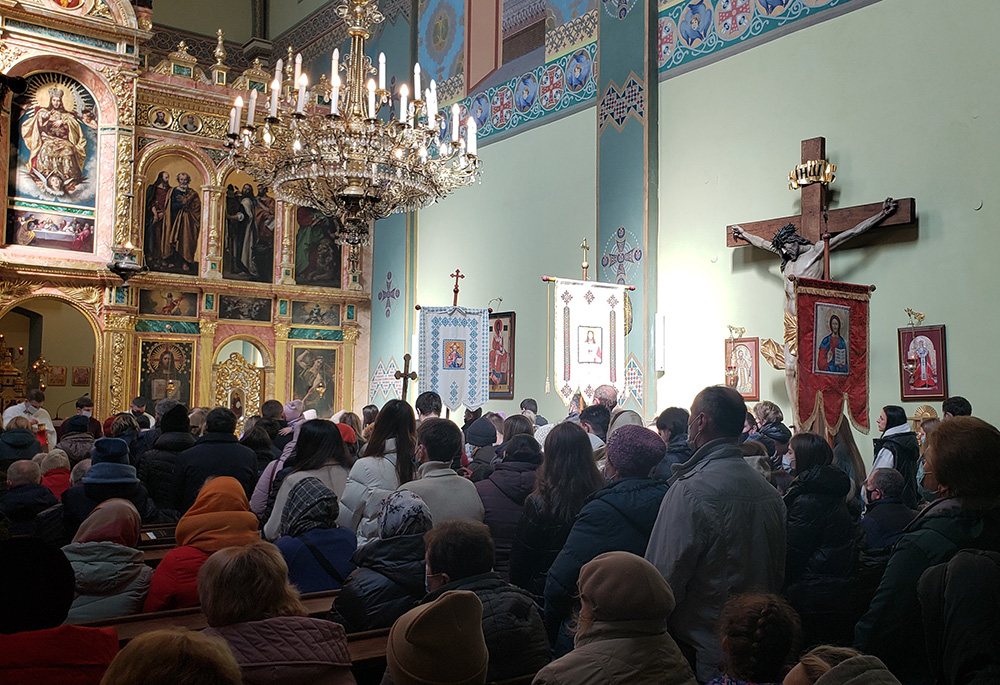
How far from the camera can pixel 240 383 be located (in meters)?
15.5

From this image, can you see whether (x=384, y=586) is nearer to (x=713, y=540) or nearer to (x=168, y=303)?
(x=713, y=540)

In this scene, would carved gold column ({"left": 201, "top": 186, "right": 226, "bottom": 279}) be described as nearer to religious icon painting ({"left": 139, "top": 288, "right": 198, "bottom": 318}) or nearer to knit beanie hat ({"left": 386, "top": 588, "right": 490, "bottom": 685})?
religious icon painting ({"left": 139, "top": 288, "right": 198, "bottom": 318})

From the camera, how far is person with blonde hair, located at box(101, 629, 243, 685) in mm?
1528

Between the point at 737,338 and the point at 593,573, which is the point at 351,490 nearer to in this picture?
the point at 593,573

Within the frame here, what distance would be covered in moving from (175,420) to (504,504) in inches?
112

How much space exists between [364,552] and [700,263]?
24.8 feet

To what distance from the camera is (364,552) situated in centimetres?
333

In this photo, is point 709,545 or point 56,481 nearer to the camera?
point 709,545

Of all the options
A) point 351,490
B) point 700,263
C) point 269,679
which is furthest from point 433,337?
point 269,679

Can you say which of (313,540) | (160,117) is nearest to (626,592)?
(313,540)

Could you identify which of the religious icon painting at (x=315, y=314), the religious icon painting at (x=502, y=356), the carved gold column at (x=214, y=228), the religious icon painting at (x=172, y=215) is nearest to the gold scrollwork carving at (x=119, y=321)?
the religious icon painting at (x=172, y=215)

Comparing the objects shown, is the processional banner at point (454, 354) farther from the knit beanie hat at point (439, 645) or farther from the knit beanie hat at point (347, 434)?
the knit beanie hat at point (439, 645)

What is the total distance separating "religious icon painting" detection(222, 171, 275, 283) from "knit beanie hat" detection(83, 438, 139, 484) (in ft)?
35.9

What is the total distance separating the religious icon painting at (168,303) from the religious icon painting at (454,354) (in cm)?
659
